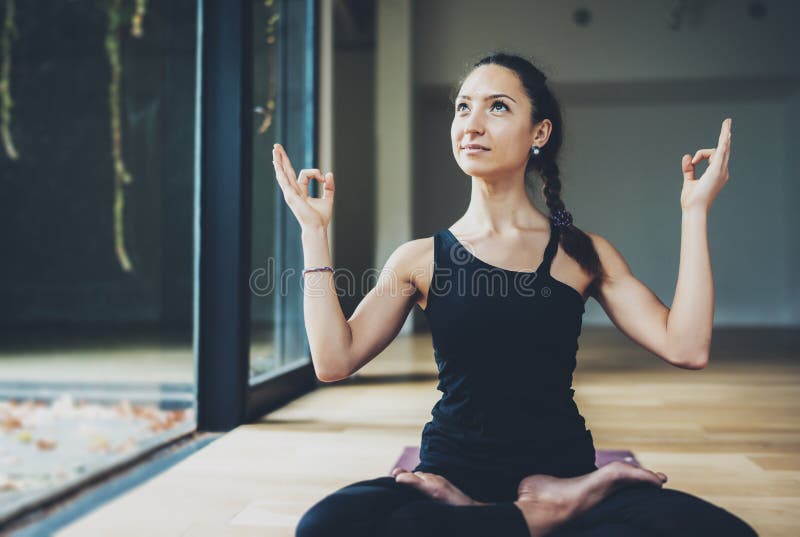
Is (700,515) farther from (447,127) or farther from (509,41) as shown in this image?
(447,127)

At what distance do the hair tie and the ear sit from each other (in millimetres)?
132

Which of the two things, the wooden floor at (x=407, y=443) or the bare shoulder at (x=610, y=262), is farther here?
the wooden floor at (x=407, y=443)

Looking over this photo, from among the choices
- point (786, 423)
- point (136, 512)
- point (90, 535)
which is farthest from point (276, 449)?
point (786, 423)

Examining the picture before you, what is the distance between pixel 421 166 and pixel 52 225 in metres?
3.58

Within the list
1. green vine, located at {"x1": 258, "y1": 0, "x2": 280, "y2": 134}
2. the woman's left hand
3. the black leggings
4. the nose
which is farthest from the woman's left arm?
green vine, located at {"x1": 258, "y1": 0, "x2": 280, "y2": 134}

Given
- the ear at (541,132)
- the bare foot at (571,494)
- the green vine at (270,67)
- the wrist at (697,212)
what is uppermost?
the green vine at (270,67)

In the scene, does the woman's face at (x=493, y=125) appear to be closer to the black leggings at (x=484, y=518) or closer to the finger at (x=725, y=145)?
the finger at (x=725, y=145)

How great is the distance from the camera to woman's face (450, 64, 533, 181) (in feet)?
3.84

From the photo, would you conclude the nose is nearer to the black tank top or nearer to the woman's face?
the woman's face

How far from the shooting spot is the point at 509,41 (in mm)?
6426

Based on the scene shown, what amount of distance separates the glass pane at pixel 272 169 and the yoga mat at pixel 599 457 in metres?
0.78

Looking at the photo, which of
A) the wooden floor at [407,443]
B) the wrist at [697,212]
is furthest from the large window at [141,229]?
the wrist at [697,212]

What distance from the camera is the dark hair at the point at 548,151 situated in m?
1.20

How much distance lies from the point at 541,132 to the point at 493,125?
0.13 metres
